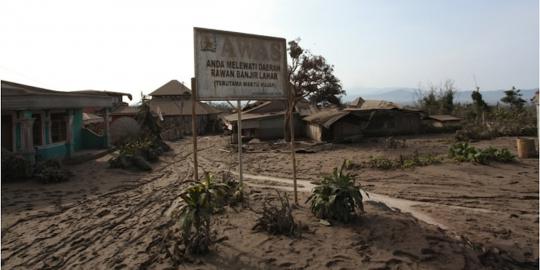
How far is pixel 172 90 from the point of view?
4403 cm

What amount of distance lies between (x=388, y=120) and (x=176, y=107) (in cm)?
2256

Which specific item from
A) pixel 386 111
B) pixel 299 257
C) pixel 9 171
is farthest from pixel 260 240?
pixel 386 111

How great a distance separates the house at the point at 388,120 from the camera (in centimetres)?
2813

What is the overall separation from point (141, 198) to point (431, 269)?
7524 millimetres

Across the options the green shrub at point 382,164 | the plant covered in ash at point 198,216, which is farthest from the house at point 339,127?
the plant covered in ash at point 198,216

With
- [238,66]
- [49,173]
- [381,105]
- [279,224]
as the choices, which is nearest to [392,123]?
[381,105]

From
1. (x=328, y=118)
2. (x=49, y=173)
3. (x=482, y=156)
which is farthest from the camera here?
(x=328, y=118)

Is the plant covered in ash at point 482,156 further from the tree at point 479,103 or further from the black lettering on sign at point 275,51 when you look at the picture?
the tree at point 479,103

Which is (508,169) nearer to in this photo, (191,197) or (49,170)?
(191,197)

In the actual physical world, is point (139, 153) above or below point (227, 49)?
below

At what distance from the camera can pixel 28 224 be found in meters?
8.16

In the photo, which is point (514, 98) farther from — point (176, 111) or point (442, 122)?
point (176, 111)

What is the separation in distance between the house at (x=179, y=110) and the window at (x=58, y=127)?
18.1 metres

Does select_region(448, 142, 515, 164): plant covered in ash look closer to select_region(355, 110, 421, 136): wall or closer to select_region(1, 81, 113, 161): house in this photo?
select_region(355, 110, 421, 136): wall
